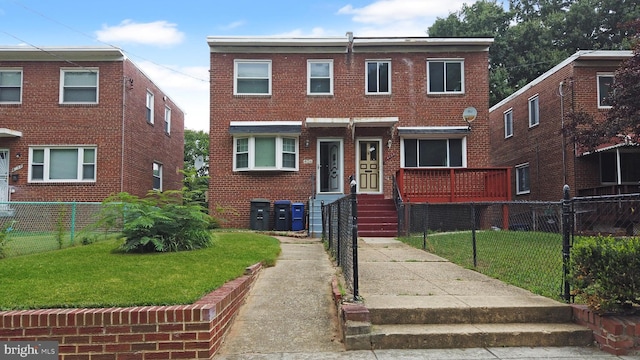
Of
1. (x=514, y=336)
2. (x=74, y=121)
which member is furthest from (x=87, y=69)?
(x=514, y=336)

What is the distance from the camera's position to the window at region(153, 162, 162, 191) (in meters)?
20.6

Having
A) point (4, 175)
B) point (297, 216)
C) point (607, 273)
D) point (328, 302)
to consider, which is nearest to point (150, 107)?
point (4, 175)

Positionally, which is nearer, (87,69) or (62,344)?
(62,344)

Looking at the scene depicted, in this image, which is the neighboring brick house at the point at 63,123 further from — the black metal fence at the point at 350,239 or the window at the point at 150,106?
the black metal fence at the point at 350,239

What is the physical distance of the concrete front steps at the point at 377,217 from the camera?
1405 cm

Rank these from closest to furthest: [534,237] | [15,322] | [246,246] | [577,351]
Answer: [15,322] < [577,351] < [534,237] < [246,246]

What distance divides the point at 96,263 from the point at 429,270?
16.6 ft

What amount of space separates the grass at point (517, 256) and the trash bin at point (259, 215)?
18.6ft

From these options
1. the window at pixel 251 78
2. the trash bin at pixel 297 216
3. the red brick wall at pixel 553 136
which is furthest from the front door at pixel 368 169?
the red brick wall at pixel 553 136

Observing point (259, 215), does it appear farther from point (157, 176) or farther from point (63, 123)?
point (63, 123)

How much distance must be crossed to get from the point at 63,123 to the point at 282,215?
29.0ft

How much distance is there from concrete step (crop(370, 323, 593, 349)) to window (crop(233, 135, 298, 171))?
12087 millimetres

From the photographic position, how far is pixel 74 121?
55.6 feet

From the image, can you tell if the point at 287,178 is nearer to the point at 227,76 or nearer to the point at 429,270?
the point at 227,76
